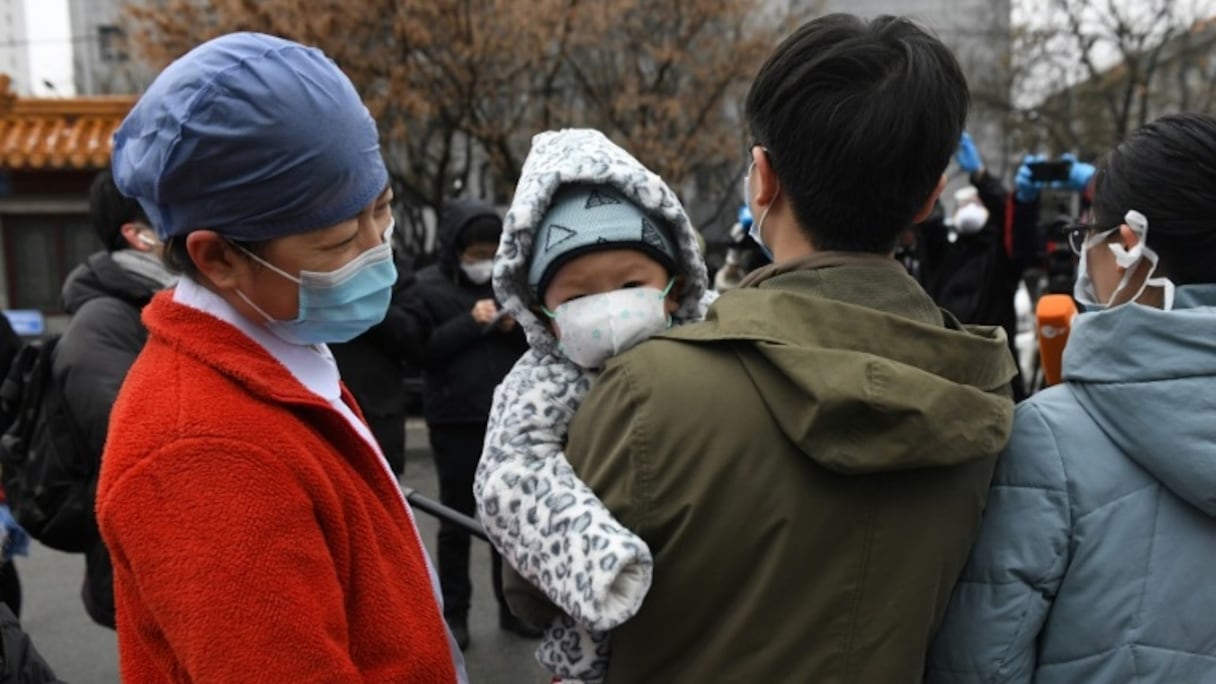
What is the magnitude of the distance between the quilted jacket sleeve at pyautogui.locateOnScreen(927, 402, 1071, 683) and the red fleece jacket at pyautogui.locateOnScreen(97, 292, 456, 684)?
2.29ft

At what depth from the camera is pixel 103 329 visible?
2.72m

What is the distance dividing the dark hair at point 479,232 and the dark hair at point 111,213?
141 centimetres

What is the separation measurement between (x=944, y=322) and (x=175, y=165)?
0.98 m

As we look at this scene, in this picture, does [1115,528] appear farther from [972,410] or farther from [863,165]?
[863,165]

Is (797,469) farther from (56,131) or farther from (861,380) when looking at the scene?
(56,131)

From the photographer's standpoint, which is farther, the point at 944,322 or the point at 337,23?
the point at 337,23

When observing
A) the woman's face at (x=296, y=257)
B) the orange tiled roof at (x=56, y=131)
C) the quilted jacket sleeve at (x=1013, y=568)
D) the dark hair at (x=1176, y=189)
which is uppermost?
the dark hair at (x=1176, y=189)

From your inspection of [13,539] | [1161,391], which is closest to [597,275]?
[1161,391]

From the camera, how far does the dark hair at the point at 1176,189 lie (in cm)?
136

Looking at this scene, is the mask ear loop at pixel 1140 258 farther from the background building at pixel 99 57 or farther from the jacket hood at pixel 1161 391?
the background building at pixel 99 57

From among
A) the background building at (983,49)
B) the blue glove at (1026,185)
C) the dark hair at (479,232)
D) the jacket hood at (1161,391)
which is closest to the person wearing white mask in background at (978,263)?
the blue glove at (1026,185)

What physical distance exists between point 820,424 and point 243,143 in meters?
0.71

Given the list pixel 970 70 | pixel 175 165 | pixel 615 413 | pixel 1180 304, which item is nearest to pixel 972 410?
pixel 615 413

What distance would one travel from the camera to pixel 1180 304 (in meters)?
1.38
